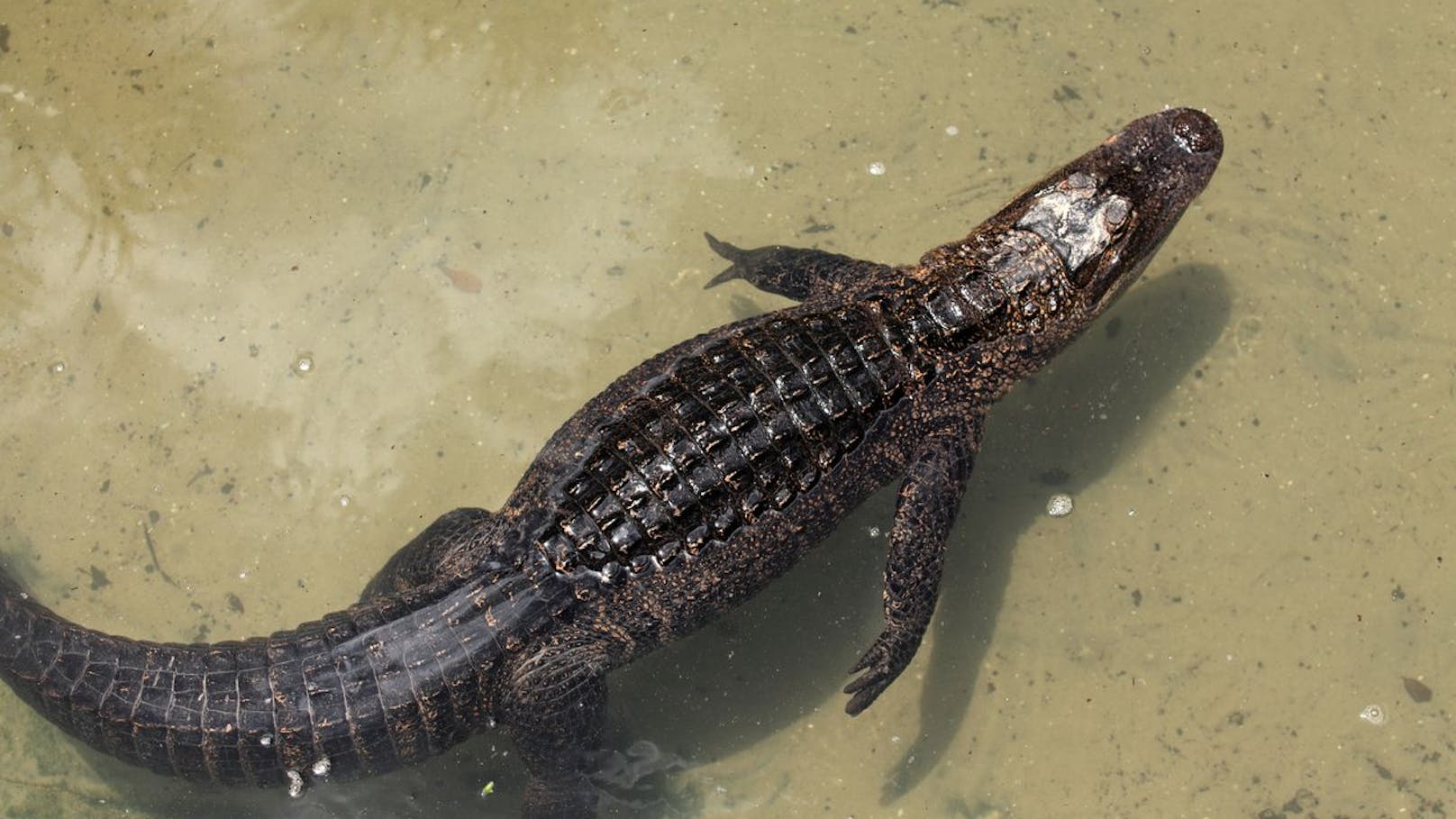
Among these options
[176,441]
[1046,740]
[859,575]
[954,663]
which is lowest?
[1046,740]

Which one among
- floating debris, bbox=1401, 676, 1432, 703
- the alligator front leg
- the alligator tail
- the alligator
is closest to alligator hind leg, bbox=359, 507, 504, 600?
the alligator

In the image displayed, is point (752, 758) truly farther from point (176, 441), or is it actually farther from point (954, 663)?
point (176, 441)

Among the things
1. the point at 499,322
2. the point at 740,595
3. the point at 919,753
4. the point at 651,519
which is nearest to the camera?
the point at 651,519

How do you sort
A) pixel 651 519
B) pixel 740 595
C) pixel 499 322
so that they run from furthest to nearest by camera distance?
pixel 499 322 → pixel 740 595 → pixel 651 519

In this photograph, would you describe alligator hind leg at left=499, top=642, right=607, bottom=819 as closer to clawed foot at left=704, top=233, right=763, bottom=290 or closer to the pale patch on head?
clawed foot at left=704, top=233, right=763, bottom=290

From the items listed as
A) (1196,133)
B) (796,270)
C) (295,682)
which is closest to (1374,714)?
(1196,133)

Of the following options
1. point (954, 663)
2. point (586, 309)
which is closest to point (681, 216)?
point (586, 309)

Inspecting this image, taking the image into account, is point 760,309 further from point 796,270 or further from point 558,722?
point 558,722
